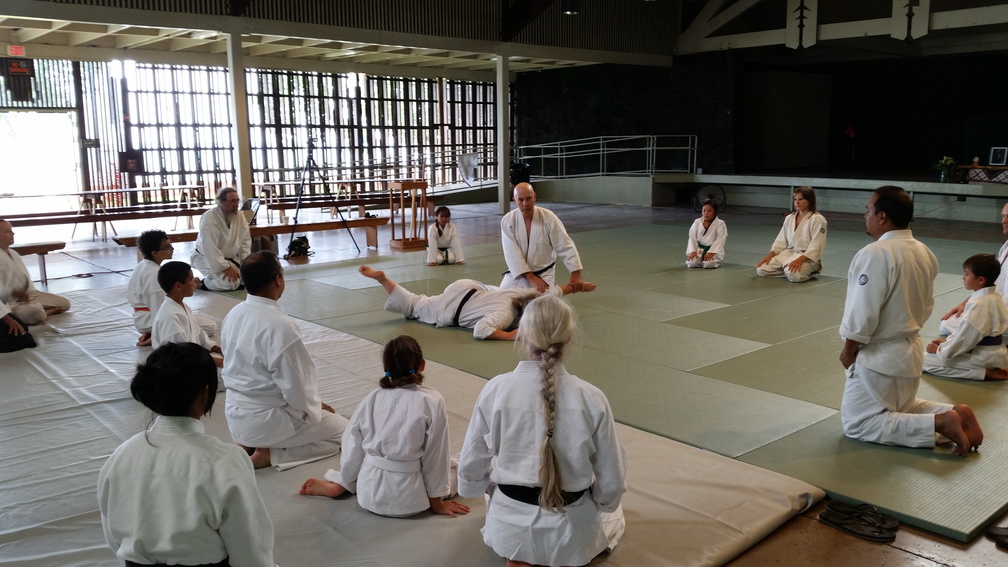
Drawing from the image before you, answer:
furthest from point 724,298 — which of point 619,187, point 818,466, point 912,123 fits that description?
Result: point 912,123

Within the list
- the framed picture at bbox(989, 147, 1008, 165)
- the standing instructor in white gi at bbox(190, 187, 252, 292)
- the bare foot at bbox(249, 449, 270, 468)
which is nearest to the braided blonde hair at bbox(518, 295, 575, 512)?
the bare foot at bbox(249, 449, 270, 468)

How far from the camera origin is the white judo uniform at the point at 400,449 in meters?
2.79

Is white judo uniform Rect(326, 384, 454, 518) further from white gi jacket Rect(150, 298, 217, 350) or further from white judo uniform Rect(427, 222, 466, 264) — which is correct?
white judo uniform Rect(427, 222, 466, 264)

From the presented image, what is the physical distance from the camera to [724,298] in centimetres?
706

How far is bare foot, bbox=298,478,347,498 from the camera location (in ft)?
10.1

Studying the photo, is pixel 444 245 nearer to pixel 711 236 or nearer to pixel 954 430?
pixel 711 236

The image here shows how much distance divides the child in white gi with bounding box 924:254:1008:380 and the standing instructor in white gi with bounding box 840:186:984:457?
3.59 feet

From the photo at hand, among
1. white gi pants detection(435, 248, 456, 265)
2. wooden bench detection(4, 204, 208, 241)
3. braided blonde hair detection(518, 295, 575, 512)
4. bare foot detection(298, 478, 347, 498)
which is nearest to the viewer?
braided blonde hair detection(518, 295, 575, 512)

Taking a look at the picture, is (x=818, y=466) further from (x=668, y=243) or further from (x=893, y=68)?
(x=893, y=68)

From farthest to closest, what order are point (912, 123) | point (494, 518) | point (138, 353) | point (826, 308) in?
point (912, 123) < point (826, 308) < point (138, 353) < point (494, 518)

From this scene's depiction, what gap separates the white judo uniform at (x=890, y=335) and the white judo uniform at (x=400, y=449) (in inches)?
77.9

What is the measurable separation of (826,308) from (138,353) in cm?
556

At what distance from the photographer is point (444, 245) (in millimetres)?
9164

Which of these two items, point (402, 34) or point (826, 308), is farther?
point (402, 34)
